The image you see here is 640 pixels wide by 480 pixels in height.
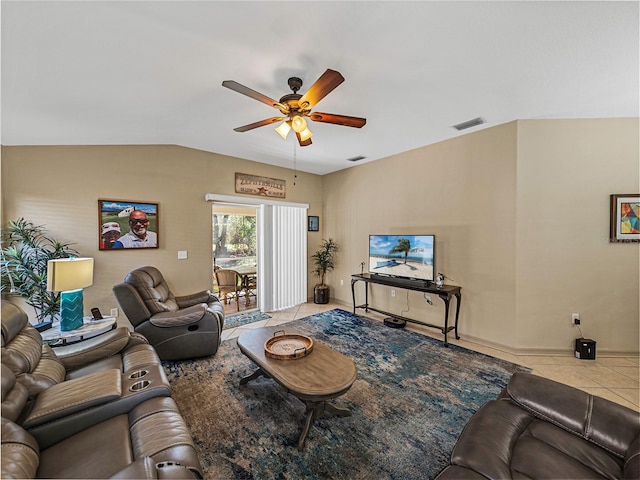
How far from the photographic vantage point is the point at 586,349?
9.61 feet

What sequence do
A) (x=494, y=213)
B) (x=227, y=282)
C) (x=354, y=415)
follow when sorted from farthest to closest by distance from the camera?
(x=227, y=282)
(x=494, y=213)
(x=354, y=415)

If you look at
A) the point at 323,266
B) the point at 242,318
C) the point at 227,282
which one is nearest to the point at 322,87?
the point at 242,318

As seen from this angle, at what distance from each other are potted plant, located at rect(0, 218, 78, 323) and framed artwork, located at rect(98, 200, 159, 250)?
1.53 feet

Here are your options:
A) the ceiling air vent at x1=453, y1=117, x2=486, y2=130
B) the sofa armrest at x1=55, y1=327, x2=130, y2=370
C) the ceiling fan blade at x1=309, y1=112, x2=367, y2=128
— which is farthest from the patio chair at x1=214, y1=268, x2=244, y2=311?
the ceiling air vent at x1=453, y1=117, x2=486, y2=130

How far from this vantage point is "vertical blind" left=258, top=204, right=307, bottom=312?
490 cm

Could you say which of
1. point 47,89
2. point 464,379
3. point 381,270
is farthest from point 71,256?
point 464,379

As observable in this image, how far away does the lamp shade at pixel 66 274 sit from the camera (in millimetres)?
2447

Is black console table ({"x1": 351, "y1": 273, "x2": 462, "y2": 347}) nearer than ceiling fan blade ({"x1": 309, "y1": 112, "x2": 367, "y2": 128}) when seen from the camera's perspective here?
No

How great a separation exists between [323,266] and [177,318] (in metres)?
3.05

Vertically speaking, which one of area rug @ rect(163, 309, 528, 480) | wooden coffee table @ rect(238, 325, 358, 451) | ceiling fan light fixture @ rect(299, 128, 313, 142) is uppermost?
ceiling fan light fixture @ rect(299, 128, 313, 142)

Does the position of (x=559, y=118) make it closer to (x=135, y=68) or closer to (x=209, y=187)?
(x=135, y=68)

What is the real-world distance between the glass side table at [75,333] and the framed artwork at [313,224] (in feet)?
12.0

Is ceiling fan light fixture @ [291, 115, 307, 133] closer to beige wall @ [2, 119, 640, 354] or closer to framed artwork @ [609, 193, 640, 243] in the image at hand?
beige wall @ [2, 119, 640, 354]

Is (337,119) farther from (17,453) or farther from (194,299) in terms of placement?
(194,299)
